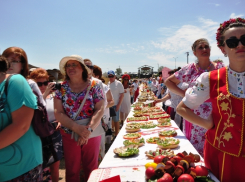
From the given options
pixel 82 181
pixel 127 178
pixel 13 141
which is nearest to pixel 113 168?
pixel 127 178

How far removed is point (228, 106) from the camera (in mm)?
1214

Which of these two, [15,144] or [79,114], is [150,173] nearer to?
[15,144]

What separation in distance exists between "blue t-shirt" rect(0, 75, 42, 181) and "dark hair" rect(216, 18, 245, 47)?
149 centimetres

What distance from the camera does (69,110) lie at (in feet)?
7.37

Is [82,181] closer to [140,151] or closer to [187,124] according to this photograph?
[140,151]

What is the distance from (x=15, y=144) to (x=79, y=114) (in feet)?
2.86

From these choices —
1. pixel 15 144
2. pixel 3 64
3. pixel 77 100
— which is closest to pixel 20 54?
pixel 3 64

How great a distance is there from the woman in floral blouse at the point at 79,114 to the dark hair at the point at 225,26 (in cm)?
143

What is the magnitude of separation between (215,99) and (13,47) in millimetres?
1833

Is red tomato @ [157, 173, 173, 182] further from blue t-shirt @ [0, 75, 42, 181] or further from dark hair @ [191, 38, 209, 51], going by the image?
dark hair @ [191, 38, 209, 51]

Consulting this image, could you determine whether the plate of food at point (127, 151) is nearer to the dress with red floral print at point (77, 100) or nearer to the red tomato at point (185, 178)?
the dress with red floral print at point (77, 100)

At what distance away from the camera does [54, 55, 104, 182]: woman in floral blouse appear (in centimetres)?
219

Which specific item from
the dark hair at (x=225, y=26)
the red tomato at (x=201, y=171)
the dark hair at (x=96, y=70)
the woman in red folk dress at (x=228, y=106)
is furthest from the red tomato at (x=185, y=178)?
the dark hair at (x=96, y=70)

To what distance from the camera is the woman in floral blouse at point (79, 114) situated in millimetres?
2189
